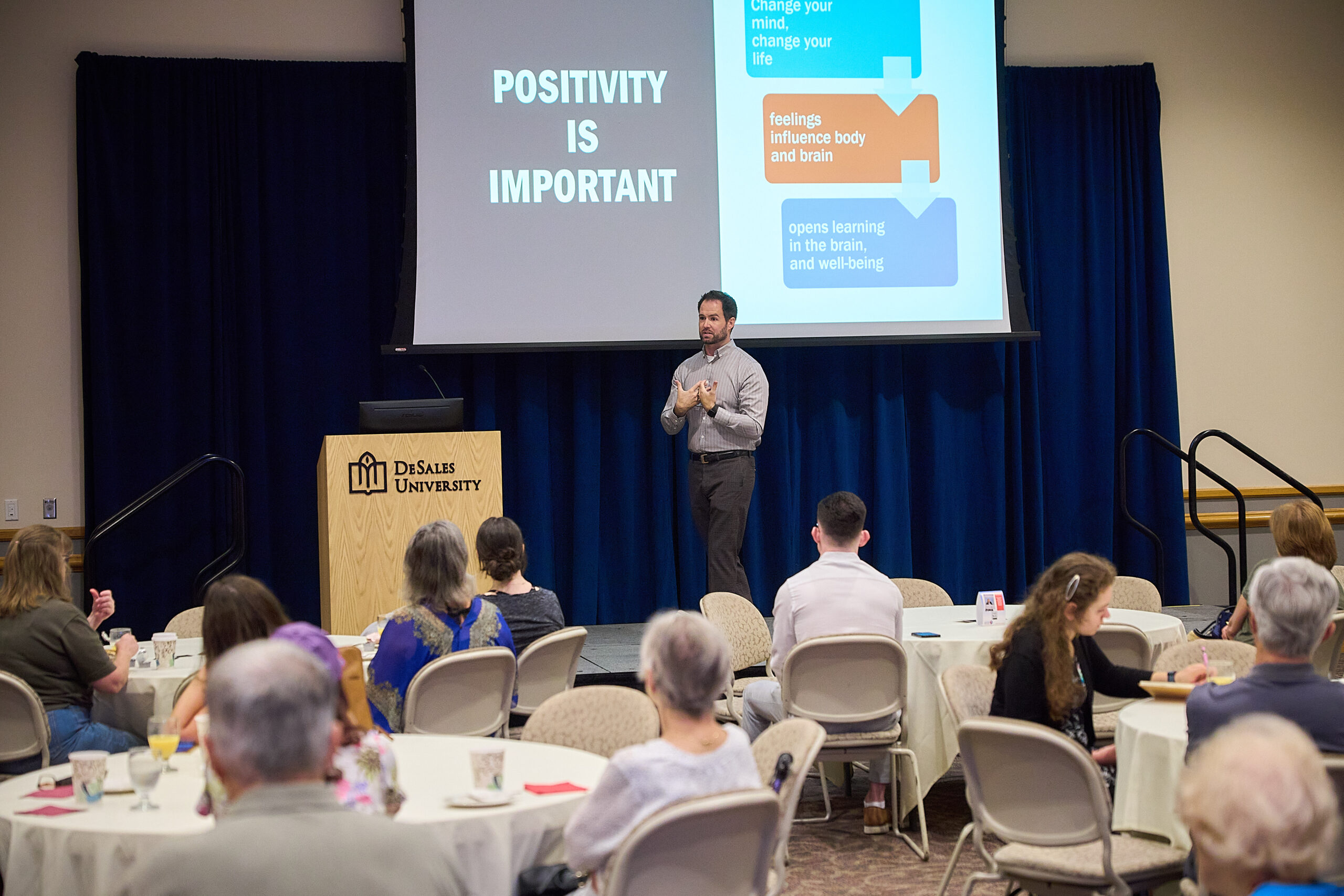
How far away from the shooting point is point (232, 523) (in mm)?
7191

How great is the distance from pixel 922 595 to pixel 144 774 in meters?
4.03

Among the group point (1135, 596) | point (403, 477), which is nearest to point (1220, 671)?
point (1135, 596)

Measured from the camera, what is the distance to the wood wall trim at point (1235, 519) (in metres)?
8.43

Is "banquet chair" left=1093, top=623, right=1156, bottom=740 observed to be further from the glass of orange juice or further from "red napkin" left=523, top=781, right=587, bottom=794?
"red napkin" left=523, top=781, right=587, bottom=794

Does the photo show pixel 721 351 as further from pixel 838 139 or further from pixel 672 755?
pixel 672 755

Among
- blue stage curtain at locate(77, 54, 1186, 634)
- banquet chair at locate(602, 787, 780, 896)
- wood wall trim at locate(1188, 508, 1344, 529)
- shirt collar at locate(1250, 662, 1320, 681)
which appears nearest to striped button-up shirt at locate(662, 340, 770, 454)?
blue stage curtain at locate(77, 54, 1186, 634)

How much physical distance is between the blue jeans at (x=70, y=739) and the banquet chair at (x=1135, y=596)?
4.12 metres

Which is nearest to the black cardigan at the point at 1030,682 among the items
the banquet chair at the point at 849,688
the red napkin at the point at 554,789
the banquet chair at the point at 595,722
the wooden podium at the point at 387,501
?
the banquet chair at the point at 849,688

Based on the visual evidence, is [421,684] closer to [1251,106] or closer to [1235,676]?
[1235,676]

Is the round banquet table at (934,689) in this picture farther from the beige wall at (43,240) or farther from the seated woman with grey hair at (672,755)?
the beige wall at (43,240)

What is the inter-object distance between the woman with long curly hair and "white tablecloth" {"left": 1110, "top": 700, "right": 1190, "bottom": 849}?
117 millimetres

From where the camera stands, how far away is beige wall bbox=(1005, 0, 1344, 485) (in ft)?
28.1

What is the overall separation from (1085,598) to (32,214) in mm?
6671

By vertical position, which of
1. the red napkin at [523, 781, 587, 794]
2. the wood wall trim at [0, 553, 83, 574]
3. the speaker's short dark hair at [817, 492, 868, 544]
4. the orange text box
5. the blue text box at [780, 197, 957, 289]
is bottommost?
the red napkin at [523, 781, 587, 794]
